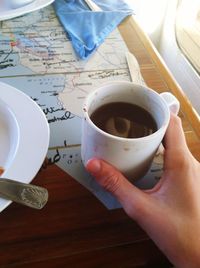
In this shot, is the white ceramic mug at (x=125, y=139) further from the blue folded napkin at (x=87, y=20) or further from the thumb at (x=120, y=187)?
the blue folded napkin at (x=87, y=20)

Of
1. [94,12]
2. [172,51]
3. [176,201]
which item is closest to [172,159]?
[176,201]

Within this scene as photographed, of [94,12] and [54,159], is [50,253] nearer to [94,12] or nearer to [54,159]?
[54,159]

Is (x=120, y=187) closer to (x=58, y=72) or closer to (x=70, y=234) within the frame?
(x=70, y=234)

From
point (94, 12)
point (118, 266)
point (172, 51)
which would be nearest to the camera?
point (118, 266)

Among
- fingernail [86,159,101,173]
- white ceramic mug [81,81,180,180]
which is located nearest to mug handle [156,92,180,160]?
white ceramic mug [81,81,180,180]

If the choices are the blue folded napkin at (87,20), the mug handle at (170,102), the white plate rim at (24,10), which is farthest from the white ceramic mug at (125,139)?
the white plate rim at (24,10)

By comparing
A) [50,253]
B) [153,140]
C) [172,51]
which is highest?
[153,140]
